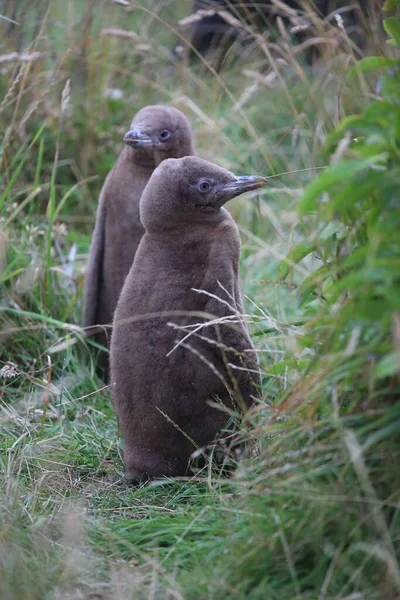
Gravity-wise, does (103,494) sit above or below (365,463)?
below

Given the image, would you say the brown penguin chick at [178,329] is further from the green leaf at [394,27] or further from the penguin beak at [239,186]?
the green leaf at [394,27]

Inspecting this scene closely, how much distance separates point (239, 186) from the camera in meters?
3.57

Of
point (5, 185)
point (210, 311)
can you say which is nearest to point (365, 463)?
point (210, 311)

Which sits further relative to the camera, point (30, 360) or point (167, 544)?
point (30, 360)

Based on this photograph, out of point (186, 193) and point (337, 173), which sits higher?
point (337, 173)

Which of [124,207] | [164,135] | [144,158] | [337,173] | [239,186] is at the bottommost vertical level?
[124,207]

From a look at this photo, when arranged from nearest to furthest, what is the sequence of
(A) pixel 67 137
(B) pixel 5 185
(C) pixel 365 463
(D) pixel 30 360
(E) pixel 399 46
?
(C) pixel 365 463 → (E) pixel 399 46 → (D) pixel 30 360 → (B) pixel 5 185 → (A) pixel 67 137

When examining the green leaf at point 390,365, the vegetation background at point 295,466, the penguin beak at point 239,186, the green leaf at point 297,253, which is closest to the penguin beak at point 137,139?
the vegetation background at point 295,466

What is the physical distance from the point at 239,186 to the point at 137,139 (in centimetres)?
114

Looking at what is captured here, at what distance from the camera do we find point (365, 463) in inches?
97.8

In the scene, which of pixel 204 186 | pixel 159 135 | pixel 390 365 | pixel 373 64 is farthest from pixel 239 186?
pixel 390 365

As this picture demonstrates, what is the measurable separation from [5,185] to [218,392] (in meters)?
2.49

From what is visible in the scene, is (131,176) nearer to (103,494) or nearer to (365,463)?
(103,494)

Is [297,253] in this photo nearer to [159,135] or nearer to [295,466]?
[295,466]
